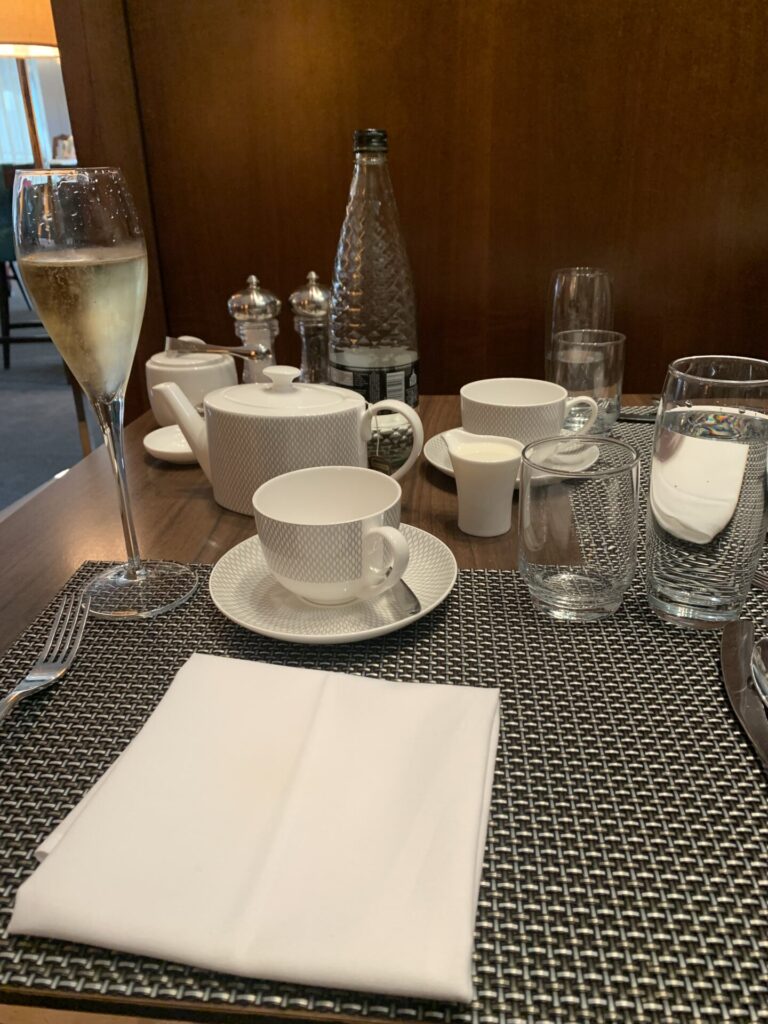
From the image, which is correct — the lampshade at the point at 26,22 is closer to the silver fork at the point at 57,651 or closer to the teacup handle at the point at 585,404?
the teacup handle at the point at 585,404

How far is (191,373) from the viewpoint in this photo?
1.03 metres

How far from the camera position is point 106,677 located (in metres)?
0.51

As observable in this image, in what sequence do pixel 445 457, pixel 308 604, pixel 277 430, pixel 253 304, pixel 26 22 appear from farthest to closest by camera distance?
pixel 26 22, pixel 253 304, pixel 445 457, pixel 277 430, pixel 308 604

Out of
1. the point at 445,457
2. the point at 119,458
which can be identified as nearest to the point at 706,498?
the point at 445,457

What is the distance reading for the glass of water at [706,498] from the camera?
56 centimetres

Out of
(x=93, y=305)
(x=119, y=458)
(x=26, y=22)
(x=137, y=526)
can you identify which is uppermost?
(x=26, y=22)

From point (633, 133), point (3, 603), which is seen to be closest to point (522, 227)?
point (633, 133)

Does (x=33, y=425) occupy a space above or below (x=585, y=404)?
below

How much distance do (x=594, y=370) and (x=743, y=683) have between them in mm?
571

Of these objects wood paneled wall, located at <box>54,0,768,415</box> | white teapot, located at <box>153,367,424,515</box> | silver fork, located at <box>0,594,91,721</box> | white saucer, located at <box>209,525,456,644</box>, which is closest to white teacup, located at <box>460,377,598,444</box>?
white teapot, located at <box>153,367,424,515</box>

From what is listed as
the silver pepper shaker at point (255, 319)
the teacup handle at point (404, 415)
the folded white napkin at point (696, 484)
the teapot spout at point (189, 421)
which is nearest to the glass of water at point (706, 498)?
the folded white napkin at point (696, 484)

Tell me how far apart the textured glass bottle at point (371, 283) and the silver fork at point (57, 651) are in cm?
51

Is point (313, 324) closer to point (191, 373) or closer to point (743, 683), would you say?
point (191, 373)

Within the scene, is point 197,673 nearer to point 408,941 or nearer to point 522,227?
point 408,941
